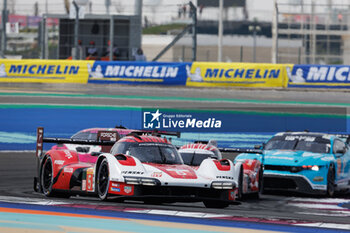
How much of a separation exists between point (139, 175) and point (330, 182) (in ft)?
16.4

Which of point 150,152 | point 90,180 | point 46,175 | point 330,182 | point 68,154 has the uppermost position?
point 150,152

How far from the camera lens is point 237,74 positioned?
2773 centimetres

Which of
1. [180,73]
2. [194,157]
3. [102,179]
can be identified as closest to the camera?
[102,179]

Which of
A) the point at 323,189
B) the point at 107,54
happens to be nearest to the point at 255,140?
the point at 323,189

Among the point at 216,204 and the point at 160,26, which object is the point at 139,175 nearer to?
the point at 216,204

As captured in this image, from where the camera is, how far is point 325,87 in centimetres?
2712

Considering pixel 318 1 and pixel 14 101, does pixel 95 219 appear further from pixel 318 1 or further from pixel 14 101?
pixel 318 1

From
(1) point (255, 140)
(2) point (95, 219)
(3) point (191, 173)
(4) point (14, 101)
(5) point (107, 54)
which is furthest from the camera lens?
(5) point (107, 54)

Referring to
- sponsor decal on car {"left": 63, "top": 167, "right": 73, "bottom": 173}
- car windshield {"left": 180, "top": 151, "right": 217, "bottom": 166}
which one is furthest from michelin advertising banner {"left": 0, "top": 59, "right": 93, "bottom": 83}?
sponsor decal on car {"left": 63, "top": 167, "right": 73, "bottom": 173}

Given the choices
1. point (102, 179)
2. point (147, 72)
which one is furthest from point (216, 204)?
point (147, 72)

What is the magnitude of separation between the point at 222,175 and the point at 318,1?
75.2 ft

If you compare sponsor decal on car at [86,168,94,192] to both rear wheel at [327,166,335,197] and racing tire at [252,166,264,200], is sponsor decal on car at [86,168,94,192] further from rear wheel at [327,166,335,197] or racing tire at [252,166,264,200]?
rear wheel at [327,166,335,197]

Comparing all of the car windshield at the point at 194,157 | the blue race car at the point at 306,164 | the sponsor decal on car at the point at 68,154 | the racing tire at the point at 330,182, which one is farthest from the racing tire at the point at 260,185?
the sponsor decal on car at the point at 68,154

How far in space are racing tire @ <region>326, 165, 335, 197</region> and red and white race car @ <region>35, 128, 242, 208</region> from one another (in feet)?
8.75
